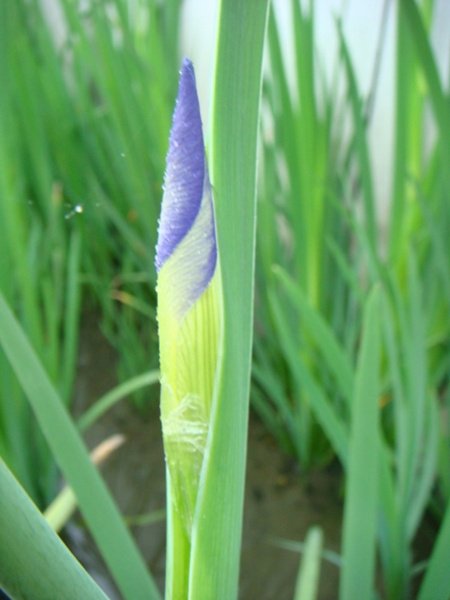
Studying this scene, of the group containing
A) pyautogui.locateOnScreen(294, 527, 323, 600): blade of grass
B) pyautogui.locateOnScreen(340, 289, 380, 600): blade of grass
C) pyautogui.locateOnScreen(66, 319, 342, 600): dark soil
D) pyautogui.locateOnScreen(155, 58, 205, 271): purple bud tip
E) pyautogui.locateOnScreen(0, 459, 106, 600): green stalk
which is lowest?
pyautogui.locateOnScreen(66, 319, 342, 600): dark soil

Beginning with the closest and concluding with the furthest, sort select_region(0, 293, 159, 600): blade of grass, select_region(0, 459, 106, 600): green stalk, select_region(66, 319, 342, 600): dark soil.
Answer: select_region(0, 459, 106, 600): green stalk
select_region(0, 293, 159, 600): blade of grass
select_region(66, 319, 342, 600): dark soil

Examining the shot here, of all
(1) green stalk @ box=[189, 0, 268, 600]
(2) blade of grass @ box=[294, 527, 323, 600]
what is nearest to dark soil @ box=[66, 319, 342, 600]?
(2) blade of grass @ box=[294, 527, 323, 600]

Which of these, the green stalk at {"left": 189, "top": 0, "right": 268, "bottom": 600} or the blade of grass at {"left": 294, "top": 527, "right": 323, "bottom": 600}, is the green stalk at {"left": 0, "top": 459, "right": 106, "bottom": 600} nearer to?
the green stalk at {"left": 189, "top": 0, "right": 268, "bottom": 600}

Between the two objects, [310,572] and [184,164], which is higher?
[184,164]

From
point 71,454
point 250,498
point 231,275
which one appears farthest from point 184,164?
point 250,498

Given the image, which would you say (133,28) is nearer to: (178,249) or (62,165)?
(62,165)

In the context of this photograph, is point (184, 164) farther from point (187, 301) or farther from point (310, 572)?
point (310, 572)

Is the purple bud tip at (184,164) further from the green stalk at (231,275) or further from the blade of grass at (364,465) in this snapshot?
the blade of grass at (364,465)
